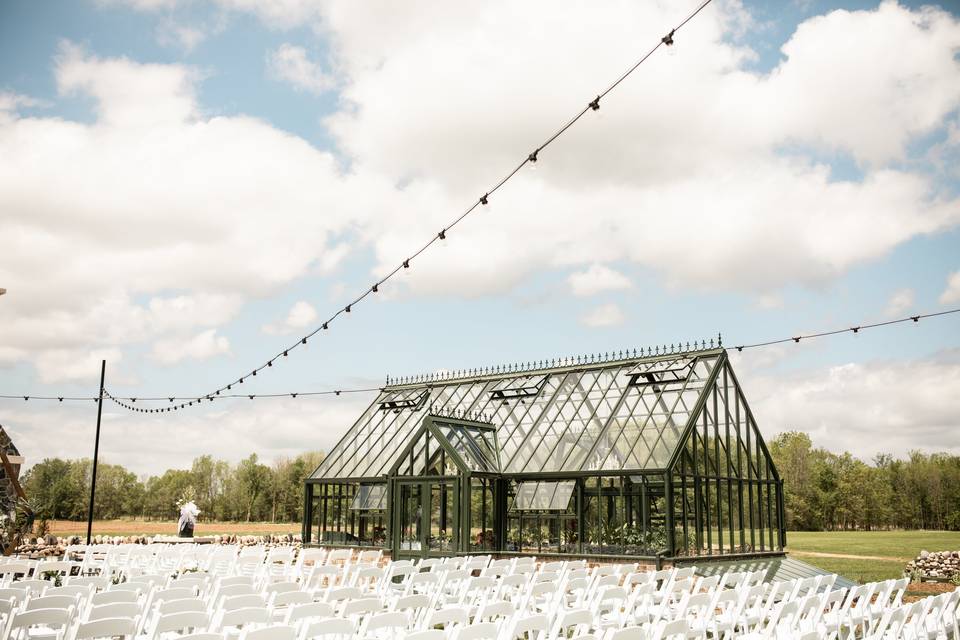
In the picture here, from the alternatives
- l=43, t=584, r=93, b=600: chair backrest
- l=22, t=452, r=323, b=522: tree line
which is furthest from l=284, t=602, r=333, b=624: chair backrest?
l=22, t=452, r=323, b=522: tree line

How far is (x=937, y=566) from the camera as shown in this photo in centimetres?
2025

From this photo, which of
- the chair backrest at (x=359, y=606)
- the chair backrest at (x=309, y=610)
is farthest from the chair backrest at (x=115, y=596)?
the chair backrest at (x=359, y=606)

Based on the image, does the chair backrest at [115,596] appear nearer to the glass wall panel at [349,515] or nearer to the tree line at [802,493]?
the glass wall panel at [349,515]

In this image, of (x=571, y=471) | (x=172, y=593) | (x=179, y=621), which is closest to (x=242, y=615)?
(x=179, y=621)

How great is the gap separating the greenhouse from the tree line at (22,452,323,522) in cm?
2634

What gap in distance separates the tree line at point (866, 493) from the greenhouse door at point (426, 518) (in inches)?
1659

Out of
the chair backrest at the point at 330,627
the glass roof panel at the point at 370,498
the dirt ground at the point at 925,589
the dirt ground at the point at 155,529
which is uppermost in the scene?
the glass roof panel at the point at 370,498

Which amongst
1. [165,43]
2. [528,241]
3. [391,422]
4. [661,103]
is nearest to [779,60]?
[661,103]

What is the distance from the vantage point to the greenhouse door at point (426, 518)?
19062 mm

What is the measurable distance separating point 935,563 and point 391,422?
14961mm

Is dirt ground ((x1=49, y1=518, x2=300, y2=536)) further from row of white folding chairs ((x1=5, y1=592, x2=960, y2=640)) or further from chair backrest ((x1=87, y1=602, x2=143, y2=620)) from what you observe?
chair backrest ((x1=87, y1=602, x2=143, y2=620))

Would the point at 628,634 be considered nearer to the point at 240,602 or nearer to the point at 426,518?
the point at 240,602

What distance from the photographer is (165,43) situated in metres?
12.8

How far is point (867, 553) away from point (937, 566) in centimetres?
1409
